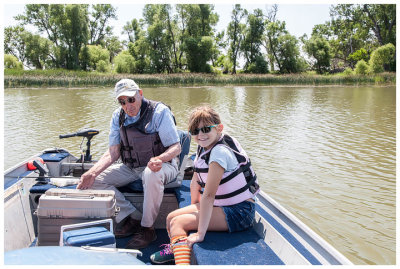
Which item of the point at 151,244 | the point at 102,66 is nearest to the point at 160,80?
the point at 102,66

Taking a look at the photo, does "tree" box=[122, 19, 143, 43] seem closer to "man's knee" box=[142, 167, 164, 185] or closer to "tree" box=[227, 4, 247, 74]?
"tree" box=[227, 4, 247, 74]

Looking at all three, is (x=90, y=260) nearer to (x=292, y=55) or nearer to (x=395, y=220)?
(x=395, y=220)

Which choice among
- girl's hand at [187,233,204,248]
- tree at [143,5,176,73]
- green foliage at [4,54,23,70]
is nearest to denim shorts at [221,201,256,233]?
girl's hand at [187,233,204,248]

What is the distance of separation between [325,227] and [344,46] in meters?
44.8

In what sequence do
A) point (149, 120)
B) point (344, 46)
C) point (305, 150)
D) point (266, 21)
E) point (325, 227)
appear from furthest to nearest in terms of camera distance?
point (344, 46)
point (266, 21)
point (305, 150)
point (325, 227)
point (149, 120)

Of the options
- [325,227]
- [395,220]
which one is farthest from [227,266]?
[395,220]

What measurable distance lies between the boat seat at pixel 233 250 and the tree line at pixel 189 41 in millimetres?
33883

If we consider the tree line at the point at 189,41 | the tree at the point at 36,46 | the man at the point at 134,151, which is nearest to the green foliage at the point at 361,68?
the tree line at the point at 189,41

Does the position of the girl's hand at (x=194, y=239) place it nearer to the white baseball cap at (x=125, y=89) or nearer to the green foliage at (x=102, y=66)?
the white baseball cap at (x=125, y=89)

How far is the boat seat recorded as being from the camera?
1592 millimetres

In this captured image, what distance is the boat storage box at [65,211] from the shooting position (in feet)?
6.75

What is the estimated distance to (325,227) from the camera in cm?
366

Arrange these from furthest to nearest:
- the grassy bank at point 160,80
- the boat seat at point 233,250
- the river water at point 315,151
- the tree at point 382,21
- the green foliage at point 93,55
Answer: the tree at point 382,21
the green foliage at point 93,55
the grassy bank at point 160,80
the river water at point 315,151
the boat seat at point 233,250

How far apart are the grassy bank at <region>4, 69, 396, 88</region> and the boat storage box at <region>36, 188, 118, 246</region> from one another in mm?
20521
